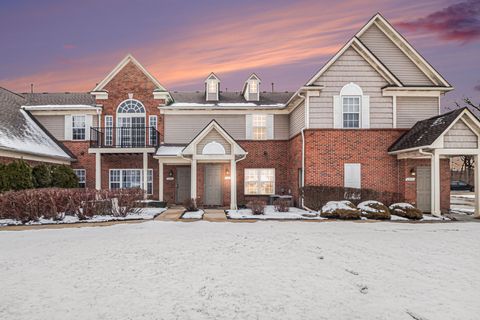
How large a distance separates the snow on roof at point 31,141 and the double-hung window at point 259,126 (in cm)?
1124

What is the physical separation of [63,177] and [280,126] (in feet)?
41.4

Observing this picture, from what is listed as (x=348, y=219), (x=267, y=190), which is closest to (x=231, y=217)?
(x=348, y=219)

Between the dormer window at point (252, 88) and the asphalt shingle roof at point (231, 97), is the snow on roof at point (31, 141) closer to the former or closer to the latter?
the asphalt shingle roof at point (231, 97)

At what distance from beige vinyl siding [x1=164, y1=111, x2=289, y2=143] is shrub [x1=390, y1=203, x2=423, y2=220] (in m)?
8.07

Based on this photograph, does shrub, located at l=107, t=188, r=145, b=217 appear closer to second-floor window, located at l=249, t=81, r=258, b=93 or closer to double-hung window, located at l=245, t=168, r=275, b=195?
double-hung window, located at l=245, t=168, r=275, b=195

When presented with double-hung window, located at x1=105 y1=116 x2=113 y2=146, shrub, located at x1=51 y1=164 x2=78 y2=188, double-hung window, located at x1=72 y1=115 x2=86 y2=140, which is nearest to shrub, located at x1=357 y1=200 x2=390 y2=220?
shrub, located at x1=51 y1=164 x2=78 y2=188

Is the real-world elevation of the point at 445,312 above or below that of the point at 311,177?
below

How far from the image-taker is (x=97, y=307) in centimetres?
552

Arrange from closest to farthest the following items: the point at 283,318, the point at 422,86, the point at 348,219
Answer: the point at 283,318 → the point at 348,219 → the point at 422,86

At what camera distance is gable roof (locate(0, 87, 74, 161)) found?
1745 centimetres

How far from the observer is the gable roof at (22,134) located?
57.3 ft

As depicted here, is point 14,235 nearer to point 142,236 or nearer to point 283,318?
point 142,236

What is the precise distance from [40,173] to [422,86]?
19.9 meters

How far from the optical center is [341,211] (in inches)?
581
